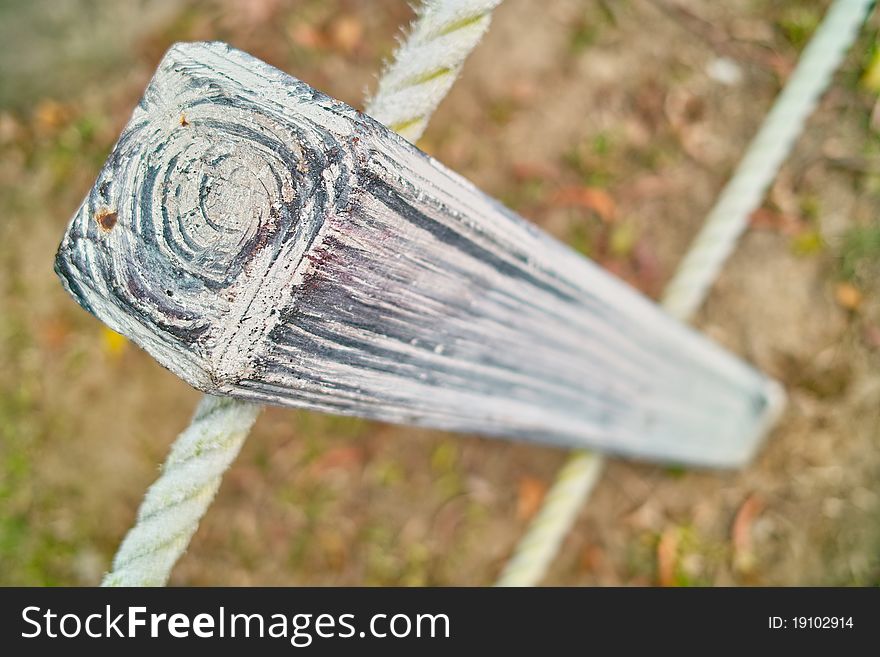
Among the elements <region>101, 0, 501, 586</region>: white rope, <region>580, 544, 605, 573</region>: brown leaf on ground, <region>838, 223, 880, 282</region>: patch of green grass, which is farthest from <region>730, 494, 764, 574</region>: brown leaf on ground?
<region>101, 0, 501, 586</region>: white rope

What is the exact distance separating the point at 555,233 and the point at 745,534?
40.6 inches

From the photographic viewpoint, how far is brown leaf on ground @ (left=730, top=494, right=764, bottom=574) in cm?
174

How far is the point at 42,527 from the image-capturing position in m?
2.05

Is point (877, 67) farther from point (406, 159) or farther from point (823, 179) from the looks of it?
point (406, 159)

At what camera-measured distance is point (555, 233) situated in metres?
1.93

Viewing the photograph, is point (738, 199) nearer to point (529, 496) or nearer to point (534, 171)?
point (534, 171)

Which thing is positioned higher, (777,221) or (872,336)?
(777,221)

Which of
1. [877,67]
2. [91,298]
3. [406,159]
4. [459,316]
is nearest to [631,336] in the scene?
[459,316]

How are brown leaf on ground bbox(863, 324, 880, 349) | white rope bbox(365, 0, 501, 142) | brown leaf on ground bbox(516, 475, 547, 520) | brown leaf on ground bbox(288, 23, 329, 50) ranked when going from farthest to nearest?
brown leaf on ground bbox(288, 23, 329, 50) < brown leaf on ground bbox(516, 475, 547, 520) < brown leaf on ground bbox(863, 324, 880, 349) < white rope bbox(365, 0, 501, 142)

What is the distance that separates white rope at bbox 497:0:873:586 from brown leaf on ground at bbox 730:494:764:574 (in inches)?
28.4

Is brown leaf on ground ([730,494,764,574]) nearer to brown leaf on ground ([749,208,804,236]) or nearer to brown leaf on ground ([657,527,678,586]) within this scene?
brown leaf on ground ([657,527,678,586])

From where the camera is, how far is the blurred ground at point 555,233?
1.76 m

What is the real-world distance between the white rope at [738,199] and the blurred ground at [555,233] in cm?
60

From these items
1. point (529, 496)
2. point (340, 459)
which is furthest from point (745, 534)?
point (340, 459)
